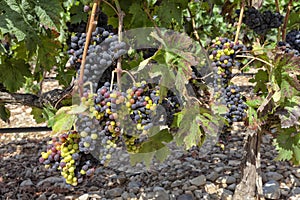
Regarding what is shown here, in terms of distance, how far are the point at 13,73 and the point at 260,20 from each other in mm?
1484

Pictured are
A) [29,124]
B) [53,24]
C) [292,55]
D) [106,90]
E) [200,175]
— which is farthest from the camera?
[29,124]

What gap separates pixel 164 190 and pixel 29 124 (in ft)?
8.25

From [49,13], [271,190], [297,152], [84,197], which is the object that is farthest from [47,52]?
[271,190]

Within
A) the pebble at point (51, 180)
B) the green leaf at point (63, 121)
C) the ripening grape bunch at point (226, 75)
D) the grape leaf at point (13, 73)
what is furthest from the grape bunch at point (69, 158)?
the pebble at point (51, 180)

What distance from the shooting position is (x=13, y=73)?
257 centimetres

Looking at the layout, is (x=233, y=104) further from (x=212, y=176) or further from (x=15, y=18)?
(x=212, y=176)

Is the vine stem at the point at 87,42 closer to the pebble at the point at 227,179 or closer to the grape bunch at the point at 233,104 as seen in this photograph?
the grape bunch at the point at 233,104

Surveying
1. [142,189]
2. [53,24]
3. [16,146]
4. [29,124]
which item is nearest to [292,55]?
[53,24]

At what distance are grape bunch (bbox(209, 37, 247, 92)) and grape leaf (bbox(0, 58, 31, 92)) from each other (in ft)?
4.03

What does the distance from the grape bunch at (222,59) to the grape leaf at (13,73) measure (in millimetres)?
1229

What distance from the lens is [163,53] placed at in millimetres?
1617

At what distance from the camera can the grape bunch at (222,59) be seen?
1.95 m

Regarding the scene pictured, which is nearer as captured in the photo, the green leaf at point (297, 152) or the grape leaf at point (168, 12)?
the grape leaf at point (168, 12)

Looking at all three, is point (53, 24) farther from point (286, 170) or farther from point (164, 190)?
point (286, 170)
